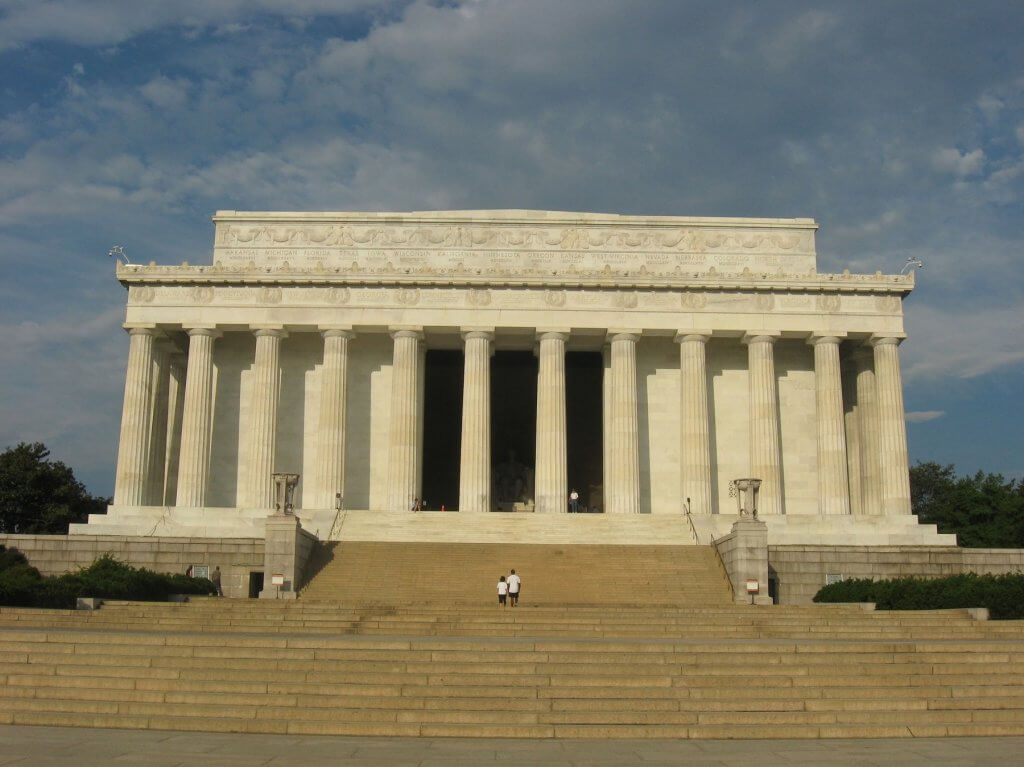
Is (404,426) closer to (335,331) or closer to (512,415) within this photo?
(335,331)

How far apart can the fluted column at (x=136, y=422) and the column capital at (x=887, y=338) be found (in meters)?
38.3

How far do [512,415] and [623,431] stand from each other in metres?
A: 13.9

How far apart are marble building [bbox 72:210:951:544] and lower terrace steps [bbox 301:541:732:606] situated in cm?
585

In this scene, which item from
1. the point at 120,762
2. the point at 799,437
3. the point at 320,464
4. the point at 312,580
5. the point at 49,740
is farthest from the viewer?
the point at 799,437

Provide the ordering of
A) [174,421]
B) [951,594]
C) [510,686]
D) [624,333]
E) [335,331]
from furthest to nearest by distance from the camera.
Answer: [174,421] → [335,331] → [624,333] → [951,594] → [510,686]

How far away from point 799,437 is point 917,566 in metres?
15.6

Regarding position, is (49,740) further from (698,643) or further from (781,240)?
(781,240)

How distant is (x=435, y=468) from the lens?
64.2m

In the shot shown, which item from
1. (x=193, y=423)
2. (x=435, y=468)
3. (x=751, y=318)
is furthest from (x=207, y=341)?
(x=751, y=318)

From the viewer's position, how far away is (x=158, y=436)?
54250mm

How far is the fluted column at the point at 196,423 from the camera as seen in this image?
51.9 meters

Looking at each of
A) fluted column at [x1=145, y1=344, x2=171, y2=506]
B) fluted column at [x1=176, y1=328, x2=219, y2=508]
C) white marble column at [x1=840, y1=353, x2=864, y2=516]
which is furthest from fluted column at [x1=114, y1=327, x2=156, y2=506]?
white marble column at [x1=840, y1=353, x2=864, y2=516]

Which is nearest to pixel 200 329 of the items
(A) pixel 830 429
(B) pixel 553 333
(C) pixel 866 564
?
(B) pixel 553 333

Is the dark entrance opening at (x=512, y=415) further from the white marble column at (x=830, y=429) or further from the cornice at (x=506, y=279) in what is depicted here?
the white marble column at (x=830, y=429)
